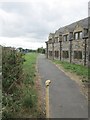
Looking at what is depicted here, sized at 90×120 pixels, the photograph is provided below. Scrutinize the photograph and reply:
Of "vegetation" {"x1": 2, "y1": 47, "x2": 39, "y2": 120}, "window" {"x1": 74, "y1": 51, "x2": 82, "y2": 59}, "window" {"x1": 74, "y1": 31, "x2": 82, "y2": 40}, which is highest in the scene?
"window" {"x1": 74, "y1": 31, "x2": 82, "y2": 40}

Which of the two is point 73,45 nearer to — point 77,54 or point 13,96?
point 77,54

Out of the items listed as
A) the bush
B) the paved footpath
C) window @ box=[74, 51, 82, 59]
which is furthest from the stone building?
the bush

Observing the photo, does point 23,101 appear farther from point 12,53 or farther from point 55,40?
point 55,40

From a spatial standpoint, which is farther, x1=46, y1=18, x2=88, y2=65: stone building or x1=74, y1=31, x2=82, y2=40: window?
x1=74, y1=31, x2=82, y2=40: window

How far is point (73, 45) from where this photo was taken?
35125 millimetres

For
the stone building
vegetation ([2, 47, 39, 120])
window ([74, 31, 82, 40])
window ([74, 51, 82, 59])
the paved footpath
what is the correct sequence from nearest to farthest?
vegetation ([2, 47, 39, 120]), the paved footpath, the stone building, window ([74, 51, 82, 59]), window ([74, 31, 82, 40])

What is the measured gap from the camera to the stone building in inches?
1212

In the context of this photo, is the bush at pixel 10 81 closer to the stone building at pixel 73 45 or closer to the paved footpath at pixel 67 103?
the paved footpath at pixel 67 103

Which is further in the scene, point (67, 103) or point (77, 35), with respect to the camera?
point (77, 35)

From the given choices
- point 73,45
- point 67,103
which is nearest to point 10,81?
point 67,103

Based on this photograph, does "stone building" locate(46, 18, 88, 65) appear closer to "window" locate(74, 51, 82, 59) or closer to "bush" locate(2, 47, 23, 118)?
"window" locate(74, 51, 82, 59)

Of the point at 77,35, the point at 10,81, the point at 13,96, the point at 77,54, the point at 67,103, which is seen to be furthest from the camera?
the point at 77,35

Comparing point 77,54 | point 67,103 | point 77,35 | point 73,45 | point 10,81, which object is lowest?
point 67,103

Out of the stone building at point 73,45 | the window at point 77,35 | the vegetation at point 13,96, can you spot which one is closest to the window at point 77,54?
the stone building at point 73,45
